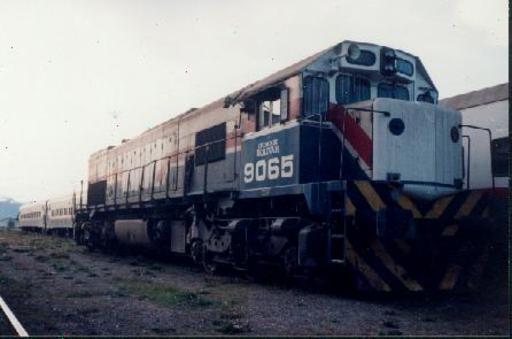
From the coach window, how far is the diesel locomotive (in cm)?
2

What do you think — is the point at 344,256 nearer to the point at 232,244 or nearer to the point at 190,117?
the point at 232,244

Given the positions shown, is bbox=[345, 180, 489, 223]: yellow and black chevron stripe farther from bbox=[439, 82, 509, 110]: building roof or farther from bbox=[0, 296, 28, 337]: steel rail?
bbox=[0, 296, 28, 337]: steel rail

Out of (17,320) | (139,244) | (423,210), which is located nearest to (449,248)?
(423,210)

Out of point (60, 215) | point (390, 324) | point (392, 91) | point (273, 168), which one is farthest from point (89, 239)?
point (390, 324)

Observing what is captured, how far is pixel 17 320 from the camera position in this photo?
5.91 metres

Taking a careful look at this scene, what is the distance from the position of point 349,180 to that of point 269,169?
1790mm

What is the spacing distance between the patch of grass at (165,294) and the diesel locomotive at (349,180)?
144 cm

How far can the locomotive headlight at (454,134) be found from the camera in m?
8.41

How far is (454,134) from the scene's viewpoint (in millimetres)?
8445

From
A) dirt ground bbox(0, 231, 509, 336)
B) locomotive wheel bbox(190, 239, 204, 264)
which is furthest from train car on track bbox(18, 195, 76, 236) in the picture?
dirt ground bbox(0, 231, 509, 336)

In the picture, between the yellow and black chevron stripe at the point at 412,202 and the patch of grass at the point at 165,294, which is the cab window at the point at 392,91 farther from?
the patch of grass at the point at 165,294

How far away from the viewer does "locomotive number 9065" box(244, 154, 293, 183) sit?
8.48 meters

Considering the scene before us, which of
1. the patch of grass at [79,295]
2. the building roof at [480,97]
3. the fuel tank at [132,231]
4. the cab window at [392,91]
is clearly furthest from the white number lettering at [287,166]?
the fuel tank at [132,231]

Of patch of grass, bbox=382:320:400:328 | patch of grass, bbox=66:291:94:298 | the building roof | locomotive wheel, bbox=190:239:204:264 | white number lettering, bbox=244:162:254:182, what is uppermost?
the building roof
